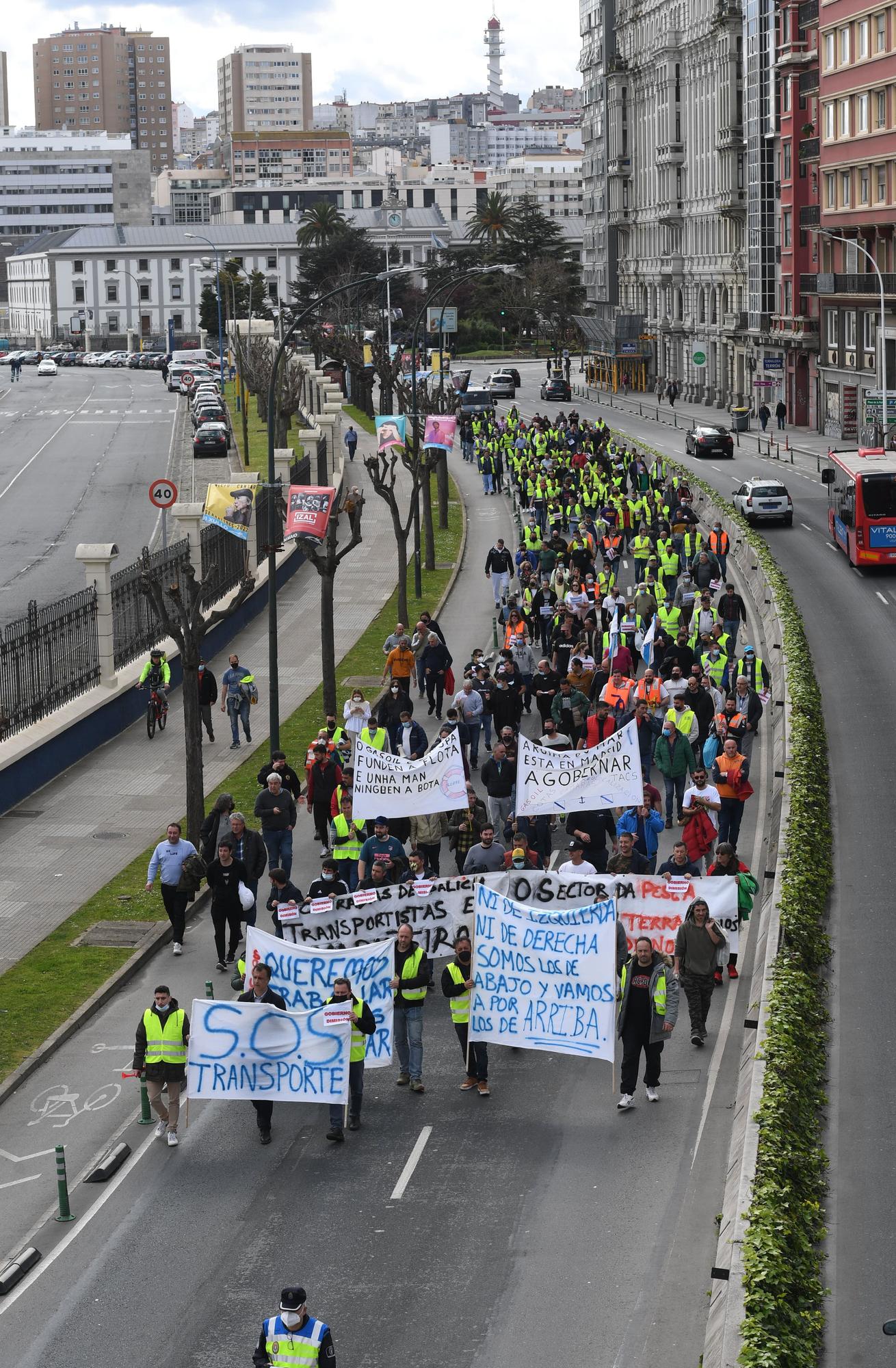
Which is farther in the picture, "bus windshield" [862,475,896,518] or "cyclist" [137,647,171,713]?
"bus windshield" [862,475,896,518]

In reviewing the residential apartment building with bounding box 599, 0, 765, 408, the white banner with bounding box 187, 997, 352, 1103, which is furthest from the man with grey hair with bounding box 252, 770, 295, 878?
the residential apartment building with bounding box 599, 0, 765, 408

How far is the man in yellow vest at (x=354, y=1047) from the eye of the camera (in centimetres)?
1459

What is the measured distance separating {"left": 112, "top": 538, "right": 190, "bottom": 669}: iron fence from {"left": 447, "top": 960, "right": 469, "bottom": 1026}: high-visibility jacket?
1508 cm

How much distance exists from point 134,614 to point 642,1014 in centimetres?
1854

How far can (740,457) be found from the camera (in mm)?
69000

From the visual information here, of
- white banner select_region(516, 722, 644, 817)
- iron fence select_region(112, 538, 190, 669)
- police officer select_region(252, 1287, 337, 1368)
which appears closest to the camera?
police officer select_region(252, 1287, 337, 1368)

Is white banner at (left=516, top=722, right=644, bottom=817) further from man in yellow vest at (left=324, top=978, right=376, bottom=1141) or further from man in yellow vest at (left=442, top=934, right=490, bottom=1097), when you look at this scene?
man in yellow vest at (left=324, top=978, right=376, bottom=1141)

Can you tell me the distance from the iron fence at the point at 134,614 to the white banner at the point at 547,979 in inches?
595

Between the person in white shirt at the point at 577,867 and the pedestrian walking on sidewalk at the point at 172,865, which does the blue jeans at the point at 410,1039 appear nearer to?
the person in white shirt at the point at 577,867

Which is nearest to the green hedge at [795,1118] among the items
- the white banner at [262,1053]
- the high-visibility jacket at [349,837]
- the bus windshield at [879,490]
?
the white banner at [262,1053]

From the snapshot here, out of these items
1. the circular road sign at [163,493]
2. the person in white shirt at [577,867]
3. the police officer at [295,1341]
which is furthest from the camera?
the circular road sign at [163,493]

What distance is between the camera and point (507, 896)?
1692 centimetres

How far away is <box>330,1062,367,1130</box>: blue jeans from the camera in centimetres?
1478

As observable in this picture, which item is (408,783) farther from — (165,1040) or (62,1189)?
(62,1189)
